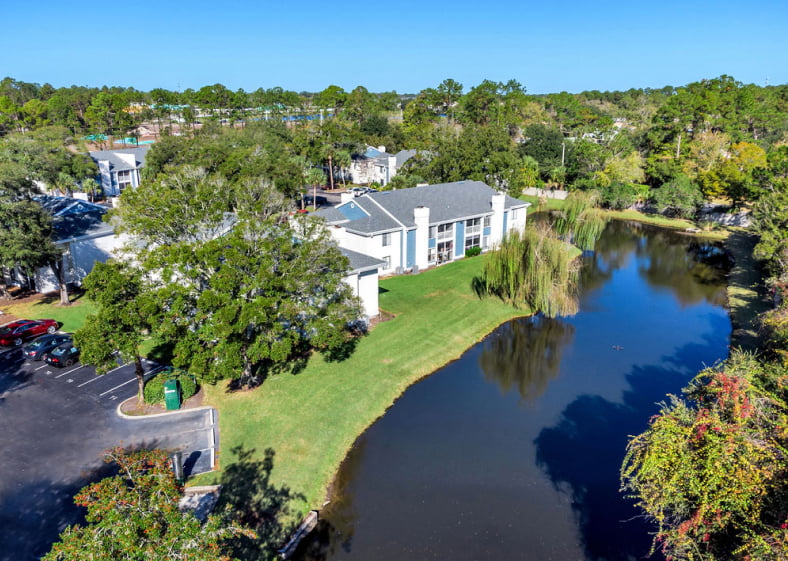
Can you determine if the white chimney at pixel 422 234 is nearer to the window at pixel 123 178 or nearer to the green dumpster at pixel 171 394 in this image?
the green dumpster at pixel 171 394

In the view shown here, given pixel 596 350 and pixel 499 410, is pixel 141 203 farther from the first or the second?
pixel 596 350

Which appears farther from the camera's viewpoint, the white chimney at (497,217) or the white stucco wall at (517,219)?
the white stucco wall at (517,219)

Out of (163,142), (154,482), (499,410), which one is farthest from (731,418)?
(163,142)

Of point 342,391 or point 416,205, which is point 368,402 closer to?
point 342,391

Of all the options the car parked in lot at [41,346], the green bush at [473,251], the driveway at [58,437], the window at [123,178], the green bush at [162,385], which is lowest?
the driveway at [58,437]

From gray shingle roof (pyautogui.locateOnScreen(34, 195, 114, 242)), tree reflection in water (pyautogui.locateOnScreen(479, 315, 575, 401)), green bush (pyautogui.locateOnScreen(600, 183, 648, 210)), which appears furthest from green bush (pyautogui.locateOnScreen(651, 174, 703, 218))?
gray shingle roof (pyautogui.locateOnScreen(34, 195, 114, 242))

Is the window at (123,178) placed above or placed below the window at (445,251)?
above

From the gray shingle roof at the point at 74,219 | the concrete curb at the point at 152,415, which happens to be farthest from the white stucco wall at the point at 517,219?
the concrete curb at the point at 152,415

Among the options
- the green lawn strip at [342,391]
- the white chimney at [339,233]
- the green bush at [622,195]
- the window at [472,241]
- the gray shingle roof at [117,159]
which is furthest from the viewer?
the gray shingle roof at [117,159]
